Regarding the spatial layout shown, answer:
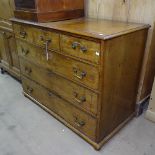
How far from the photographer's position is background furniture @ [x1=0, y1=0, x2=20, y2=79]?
2064 millimetres

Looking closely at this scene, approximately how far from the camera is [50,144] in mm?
1536

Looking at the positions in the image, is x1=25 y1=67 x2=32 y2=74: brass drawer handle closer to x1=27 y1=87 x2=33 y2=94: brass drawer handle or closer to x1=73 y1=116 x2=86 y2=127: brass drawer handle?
x1=27 y1=87 x2=33 y2=94: brass drawer handle

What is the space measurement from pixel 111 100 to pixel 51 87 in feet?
1.92

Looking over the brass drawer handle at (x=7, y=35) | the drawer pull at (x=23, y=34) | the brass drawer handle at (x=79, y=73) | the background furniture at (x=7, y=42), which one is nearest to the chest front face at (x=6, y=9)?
the background furniture at (x=7, y=42)

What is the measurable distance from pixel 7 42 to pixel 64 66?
1.21 meters

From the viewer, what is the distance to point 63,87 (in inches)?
60.6

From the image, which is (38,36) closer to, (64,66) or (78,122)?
(64,66)

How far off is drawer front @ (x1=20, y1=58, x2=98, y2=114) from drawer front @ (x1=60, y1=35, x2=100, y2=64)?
9.9 inches

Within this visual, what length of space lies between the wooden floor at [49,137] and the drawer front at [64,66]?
55 cm

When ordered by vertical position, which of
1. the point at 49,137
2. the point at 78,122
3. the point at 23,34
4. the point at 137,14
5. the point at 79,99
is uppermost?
the point at 137,14

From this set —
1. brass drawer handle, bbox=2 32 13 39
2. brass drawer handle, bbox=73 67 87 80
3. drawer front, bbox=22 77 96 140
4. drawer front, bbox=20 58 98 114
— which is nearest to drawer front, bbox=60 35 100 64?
brass drawer handle, bbox=73 67 87 80

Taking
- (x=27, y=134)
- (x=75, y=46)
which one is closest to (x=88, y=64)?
(x=75, y=46)

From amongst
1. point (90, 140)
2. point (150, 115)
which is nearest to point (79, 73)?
point (90, 140)

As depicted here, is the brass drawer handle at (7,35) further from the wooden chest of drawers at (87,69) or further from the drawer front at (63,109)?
the drawer front at (63,109)
